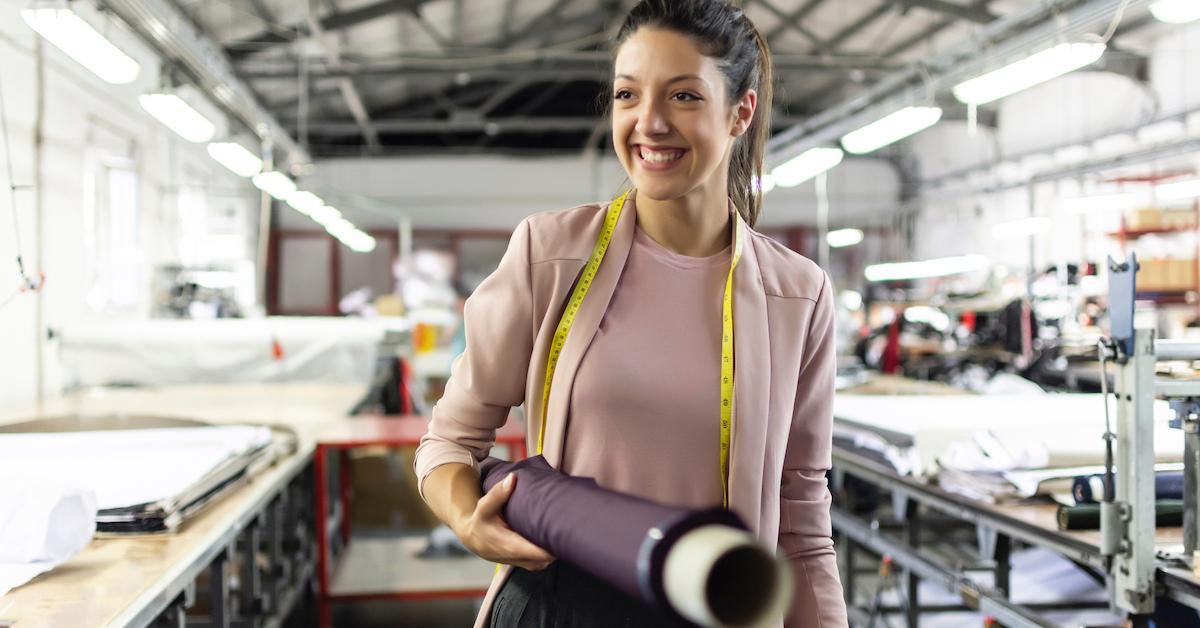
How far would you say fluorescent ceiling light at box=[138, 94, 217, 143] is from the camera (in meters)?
3.99

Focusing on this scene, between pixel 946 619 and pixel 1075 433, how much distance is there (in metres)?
1.69

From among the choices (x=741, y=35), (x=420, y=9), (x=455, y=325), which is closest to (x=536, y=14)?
(x=420, y=9)

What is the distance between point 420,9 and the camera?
8.12 m

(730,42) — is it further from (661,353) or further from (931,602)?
(931,602)

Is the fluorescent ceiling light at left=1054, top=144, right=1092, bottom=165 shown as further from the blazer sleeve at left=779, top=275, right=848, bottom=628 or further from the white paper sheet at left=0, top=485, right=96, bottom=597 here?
the white paper sheet at left=0, top=485, right=96, bottom=597

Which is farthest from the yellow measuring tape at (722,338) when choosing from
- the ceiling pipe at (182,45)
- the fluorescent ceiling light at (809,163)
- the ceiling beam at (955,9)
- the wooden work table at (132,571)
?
the ceiling beam at (955,9)

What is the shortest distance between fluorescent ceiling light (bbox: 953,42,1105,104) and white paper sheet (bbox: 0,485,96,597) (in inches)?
158

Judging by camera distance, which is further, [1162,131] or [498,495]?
[1162,131]

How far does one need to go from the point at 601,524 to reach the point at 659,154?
0.43 meters

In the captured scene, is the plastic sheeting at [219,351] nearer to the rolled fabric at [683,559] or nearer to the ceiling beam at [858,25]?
the rolled fabric at [683,559]

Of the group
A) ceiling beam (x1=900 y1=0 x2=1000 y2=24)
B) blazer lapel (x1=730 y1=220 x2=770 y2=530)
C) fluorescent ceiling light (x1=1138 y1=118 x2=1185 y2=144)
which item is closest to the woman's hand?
blazer lapel (x1=730 y1=220 x2=770 y2=530)

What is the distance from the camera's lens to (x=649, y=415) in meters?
0.92

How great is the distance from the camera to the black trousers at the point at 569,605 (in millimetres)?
895

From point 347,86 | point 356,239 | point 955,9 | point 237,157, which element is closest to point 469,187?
point 356,239
